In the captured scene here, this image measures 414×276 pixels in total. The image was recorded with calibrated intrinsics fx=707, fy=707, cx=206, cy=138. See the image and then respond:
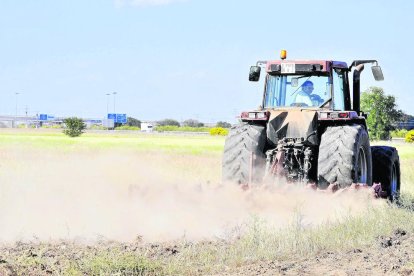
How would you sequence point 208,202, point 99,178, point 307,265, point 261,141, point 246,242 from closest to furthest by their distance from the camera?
point 307,265, point 246,242, point 208,202, point 261,141, point 99,178

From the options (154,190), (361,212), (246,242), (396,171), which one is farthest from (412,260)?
(396,171)

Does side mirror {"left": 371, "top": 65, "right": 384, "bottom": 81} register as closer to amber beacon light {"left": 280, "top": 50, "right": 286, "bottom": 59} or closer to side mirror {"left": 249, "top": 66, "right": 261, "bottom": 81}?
amber beacon light {"left": 280, "top": 50, "right": 286, "bottom": 59}

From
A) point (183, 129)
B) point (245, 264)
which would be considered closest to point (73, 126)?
point (183, 129)

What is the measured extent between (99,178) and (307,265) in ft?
22.7

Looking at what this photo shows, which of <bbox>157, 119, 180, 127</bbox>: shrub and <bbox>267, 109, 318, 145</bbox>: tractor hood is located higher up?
<bbox>267, 109, 318, 145</bbox>: tractor hood

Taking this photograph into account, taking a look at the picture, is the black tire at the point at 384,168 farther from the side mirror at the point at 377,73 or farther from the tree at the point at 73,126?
the tree at the point at 73,126

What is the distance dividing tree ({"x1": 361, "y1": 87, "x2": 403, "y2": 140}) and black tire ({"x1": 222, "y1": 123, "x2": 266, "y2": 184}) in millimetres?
63028

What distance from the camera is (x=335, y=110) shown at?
11477 millimetres

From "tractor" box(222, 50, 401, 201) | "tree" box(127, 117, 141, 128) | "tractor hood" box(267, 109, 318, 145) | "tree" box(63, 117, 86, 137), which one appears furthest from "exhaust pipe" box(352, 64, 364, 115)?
"tree" box(127, 117, 141, 128)

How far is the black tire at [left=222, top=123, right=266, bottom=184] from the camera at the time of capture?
10.8 meters

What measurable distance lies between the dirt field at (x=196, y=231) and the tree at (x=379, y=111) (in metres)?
63.0

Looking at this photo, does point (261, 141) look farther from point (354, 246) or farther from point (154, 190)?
point (354, 246)

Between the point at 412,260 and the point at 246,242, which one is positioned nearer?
the point at 412,260

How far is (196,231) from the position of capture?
9.16 m
